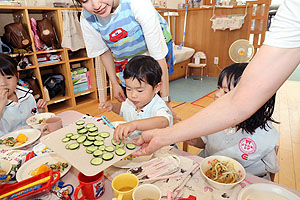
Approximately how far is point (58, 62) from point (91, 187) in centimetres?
275

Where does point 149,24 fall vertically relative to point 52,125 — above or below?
above

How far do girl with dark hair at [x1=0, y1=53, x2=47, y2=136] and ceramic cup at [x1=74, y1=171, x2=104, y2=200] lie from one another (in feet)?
3.39

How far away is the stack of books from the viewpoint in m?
3.35

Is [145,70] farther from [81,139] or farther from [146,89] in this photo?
[81,139]

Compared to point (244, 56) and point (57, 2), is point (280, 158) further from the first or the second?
point (57, 2)

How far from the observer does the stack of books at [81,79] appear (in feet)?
11.0

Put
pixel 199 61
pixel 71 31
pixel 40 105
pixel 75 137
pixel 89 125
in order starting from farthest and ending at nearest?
pixel 199 61, pixel 71 31, pixel 40 105, pixel 89 125, pixel 75 137

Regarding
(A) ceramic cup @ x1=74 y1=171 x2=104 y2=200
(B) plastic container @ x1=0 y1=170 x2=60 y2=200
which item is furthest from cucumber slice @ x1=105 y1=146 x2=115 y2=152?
(B) plastic container @ x1=0 y1=170 x2=60 y2=200

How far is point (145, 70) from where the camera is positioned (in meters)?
1.20

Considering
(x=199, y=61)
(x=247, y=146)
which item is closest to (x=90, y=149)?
(x=247, y=146)

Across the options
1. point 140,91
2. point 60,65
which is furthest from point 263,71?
point 60,65

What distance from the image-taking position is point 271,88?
1.88ft

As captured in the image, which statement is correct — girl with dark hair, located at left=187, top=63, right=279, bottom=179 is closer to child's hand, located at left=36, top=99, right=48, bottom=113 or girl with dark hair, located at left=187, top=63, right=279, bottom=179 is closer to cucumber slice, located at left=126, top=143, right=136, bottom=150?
cucumber slice, located at left=126, top=143, right=136, bottom=150

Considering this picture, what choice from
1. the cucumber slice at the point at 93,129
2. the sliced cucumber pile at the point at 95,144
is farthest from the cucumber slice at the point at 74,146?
the cucumber slice at the point at 93,129
